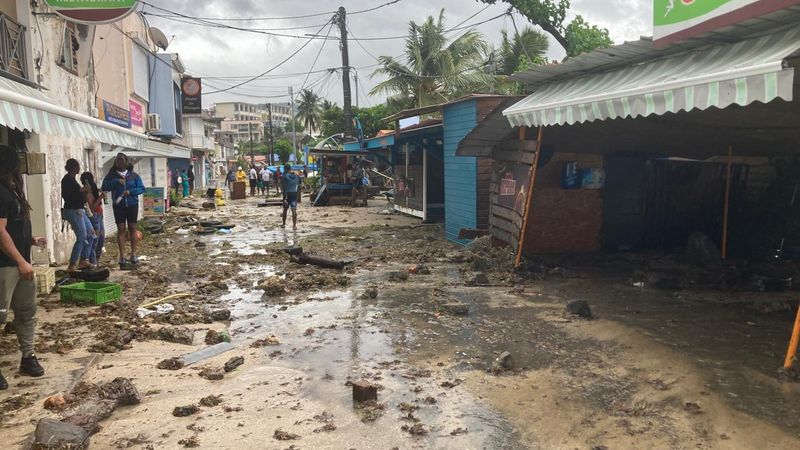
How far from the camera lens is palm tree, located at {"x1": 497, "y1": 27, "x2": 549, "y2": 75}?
96.9ft

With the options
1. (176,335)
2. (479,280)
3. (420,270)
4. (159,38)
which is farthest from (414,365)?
(159,38)

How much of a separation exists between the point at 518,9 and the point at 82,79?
16.4m

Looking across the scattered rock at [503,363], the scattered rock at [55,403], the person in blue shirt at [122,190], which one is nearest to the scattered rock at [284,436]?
the scattered rock at [55,403]

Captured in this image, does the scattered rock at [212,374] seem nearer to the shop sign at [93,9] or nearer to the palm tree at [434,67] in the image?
the shop sign at [93,9]

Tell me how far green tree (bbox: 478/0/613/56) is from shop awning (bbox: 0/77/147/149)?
61.0 feet

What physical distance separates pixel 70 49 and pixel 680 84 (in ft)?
35.6

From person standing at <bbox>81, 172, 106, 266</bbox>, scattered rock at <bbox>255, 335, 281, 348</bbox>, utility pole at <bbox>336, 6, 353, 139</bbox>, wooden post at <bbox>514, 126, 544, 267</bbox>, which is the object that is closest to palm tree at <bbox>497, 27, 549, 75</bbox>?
utility pole at <bbox>336, 6, 353, 139</bbox>

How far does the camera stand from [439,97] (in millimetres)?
30828

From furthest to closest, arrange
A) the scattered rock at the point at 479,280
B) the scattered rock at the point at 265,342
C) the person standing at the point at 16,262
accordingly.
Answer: the scattered rock at the point at 479,280 → the scattered rock at the point at 265,342 → the person standing at the point at 16,262

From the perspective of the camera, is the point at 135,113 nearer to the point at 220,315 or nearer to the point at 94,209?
the point at 94,209

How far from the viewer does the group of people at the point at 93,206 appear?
8.38 m

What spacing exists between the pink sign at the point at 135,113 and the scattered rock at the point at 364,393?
17080 millimetres

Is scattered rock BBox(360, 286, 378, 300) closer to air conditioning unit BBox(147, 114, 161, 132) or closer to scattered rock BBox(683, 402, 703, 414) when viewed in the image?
scattered rock BBox(683, 402, 703, 414)

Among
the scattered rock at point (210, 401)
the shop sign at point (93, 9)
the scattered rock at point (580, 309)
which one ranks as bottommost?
the scattered rock at point (210, 401)
